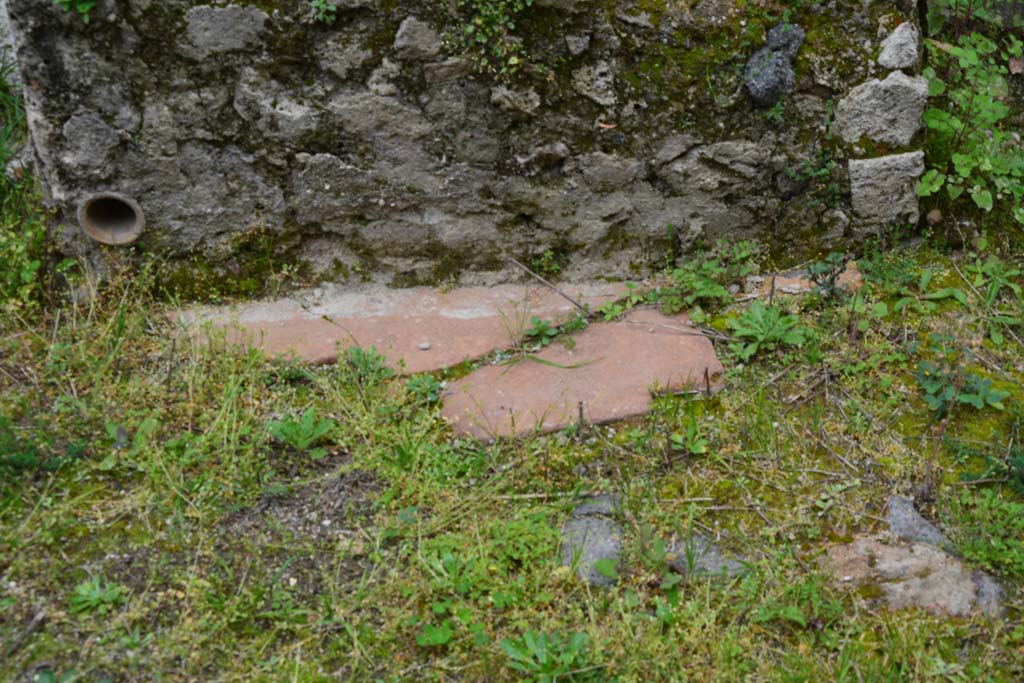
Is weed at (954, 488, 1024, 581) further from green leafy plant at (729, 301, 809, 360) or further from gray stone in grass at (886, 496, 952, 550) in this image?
green leafy plant at (729, 301, 809, 360)

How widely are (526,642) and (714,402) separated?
3.91 feet

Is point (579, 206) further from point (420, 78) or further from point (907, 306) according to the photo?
point (907, 306)

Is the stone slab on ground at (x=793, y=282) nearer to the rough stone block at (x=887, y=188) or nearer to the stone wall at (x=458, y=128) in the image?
the stone wall at (x=458, y=128)

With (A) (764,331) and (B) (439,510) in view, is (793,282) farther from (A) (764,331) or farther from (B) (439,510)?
(B) (439,510)

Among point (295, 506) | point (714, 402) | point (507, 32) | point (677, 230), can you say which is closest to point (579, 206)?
point (677, 230)

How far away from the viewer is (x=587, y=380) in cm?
328

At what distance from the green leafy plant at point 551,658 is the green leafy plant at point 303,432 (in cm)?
98

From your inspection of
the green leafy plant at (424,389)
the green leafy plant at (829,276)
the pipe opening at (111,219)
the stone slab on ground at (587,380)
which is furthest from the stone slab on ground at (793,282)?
the pipe opening at (111,219)

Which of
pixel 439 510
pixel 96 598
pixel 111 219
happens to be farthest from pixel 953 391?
pixel 111 219

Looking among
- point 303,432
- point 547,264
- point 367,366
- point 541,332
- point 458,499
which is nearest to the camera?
point 458,499

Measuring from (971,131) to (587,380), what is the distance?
1925 mm

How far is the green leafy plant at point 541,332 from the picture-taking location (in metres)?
3.47

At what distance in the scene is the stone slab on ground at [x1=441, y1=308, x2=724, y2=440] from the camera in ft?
10.3

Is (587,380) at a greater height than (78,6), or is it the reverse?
(78,6)
